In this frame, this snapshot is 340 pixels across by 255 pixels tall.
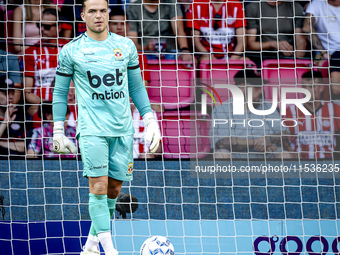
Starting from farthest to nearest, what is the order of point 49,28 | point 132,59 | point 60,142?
point 49,28 → point 132,59 → point 60,142

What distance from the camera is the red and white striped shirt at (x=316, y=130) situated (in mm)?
5340

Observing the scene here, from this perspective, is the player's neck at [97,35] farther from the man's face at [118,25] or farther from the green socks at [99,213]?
the man's face at [118,25]

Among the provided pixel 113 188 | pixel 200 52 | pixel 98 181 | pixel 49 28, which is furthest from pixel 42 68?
pixel 98 181

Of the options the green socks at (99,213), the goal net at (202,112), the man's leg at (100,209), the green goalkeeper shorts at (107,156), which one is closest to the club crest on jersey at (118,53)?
the green goalkeeper shorts at (107,156)

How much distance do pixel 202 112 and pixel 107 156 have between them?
7.43 ft

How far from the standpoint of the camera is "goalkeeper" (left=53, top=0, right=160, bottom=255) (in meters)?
3.28

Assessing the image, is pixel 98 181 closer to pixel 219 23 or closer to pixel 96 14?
pixel 96 14

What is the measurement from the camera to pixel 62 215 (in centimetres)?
517

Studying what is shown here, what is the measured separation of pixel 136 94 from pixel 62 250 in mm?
1992

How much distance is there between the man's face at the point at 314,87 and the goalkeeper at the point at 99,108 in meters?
2.47

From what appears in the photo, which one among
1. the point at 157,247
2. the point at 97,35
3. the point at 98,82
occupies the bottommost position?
the point at 157,247

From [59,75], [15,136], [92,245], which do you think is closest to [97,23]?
[59,75]

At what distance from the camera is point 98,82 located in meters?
3.31

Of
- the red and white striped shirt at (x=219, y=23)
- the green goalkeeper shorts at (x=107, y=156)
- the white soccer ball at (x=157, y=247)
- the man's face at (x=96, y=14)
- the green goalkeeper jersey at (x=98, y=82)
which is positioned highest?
the red and white striped shirt at (x=219, y=23)
